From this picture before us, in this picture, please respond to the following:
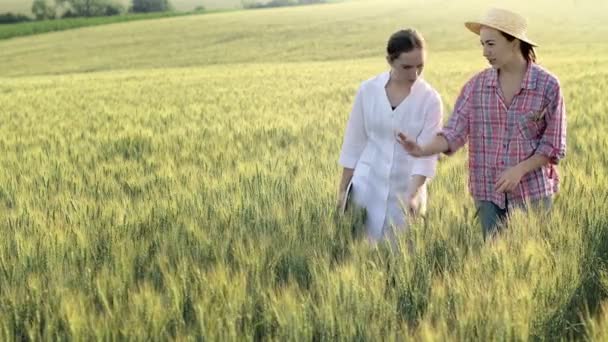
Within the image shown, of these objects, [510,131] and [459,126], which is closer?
[510,131]

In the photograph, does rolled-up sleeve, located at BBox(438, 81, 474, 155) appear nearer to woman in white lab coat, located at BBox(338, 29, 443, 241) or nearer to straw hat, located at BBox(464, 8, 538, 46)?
woman in white lab coat, located at BBox(338, 29, 443, 241)

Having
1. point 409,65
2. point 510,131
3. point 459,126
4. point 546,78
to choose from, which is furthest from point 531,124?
point 409,65

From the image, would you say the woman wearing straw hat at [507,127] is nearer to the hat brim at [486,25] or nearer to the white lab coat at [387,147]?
the hat brim at [486,25]

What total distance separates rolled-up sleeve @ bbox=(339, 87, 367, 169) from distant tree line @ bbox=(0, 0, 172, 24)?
67064mm

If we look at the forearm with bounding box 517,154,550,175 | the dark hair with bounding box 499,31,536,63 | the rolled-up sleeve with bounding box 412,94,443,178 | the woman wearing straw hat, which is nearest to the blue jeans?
the woman wearing straw hat

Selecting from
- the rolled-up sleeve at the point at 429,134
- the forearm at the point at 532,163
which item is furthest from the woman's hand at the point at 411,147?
the forearm at the point at 532,163

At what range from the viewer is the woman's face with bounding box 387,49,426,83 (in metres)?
2.99

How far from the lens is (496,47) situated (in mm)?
2914

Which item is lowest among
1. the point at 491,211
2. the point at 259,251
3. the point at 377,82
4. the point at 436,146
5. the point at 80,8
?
the point at 491,211

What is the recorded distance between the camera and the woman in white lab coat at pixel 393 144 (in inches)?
124

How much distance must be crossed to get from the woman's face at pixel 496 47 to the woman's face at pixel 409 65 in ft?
0.84

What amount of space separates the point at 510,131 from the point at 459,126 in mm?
218

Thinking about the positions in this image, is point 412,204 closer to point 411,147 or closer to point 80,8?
point 411,147

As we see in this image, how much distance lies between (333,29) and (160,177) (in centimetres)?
3507
